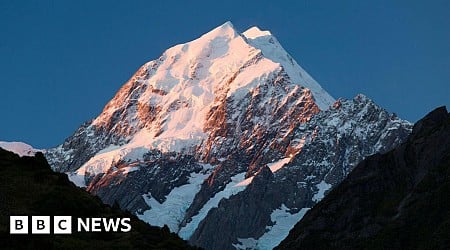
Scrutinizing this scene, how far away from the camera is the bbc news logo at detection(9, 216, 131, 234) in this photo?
73.9 metres

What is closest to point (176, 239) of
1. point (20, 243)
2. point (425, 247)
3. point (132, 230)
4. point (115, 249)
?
point (132, 230)

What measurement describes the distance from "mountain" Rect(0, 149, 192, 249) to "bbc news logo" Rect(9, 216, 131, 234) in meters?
0.61

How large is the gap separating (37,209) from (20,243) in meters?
10.8

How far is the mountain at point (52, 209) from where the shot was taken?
235 feet

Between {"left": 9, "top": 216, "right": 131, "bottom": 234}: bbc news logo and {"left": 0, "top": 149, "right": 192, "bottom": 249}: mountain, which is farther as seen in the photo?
{"left": 9, "top": 216, "right": 131, "bottom": 234}: bbc news logo

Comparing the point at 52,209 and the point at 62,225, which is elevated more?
the point at 52,209

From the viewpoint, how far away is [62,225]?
7706cm

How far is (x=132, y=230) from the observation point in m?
79.9

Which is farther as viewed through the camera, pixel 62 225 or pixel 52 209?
pixel 52 209

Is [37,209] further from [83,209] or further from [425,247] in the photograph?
[425,247]

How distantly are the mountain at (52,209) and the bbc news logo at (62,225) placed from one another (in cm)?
61

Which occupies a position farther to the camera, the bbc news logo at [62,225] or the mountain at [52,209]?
the bbc news logo at [62,225]

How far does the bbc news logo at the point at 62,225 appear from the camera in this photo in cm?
7394

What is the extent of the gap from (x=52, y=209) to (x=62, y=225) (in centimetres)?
303
